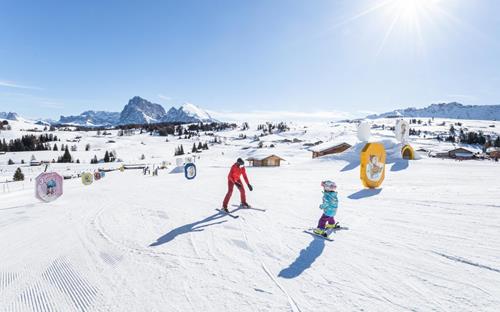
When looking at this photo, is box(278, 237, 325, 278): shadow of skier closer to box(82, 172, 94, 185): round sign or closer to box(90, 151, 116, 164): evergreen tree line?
box(82, 172, 94, 185): round sign

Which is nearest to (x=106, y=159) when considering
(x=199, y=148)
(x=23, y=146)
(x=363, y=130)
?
(x=199, y=148)

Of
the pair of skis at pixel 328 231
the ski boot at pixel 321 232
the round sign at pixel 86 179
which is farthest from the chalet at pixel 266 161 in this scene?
the ski boot at pixel 321 232

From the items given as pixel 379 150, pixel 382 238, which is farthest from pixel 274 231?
pixel 379 150

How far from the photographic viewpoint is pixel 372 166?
518 inches

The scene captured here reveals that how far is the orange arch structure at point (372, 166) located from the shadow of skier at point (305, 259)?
8.08 meters

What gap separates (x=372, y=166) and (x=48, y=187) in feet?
51.0

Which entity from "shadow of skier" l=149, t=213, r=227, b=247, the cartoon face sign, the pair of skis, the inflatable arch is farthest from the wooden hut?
the pair of skis

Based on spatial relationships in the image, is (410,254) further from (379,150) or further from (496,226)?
(379,150)

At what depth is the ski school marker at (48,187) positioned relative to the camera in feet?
39.7

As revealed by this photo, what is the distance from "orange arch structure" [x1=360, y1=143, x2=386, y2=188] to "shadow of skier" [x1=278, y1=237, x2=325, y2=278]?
808 centimetres

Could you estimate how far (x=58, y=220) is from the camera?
8492 millimetres

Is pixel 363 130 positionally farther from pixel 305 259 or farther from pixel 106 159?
pixel 106 159

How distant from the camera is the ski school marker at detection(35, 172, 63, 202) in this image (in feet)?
39.7

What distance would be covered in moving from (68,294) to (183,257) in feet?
6.11
